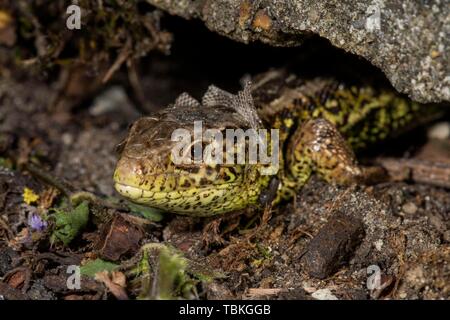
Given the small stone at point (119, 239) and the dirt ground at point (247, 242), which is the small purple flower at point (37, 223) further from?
the small stone at point (119, 239)

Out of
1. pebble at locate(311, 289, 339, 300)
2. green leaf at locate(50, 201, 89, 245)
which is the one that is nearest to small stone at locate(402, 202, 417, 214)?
pebble at locate(311, 289, 339, 300)

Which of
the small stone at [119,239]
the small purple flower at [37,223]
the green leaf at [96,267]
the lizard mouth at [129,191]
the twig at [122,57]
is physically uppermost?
the twig at [122,57]

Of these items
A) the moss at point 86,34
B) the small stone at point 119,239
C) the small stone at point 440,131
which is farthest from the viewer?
the small stone at point 440,131

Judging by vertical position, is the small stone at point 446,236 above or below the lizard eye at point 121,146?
below

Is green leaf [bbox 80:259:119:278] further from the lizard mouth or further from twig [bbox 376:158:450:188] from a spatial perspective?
twig [bbox 376:158:450:188]

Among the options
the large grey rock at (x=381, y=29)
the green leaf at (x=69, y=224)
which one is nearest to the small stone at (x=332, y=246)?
the large grey rock at (x=381, y=29)

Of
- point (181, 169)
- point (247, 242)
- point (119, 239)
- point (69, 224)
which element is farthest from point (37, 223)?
point (247, 242)
